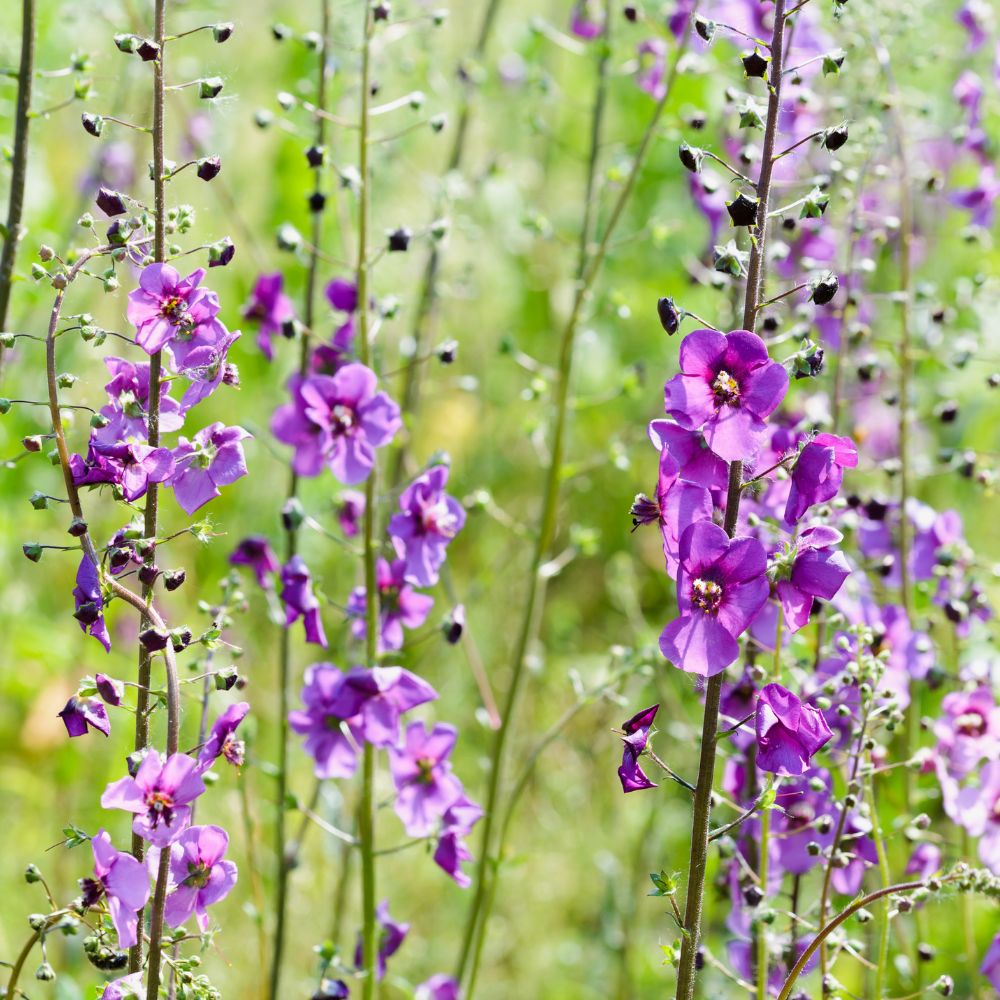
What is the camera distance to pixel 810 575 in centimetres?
214

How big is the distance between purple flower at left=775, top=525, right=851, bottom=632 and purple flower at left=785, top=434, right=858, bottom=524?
0.17 feet

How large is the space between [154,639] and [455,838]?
48.1 inches

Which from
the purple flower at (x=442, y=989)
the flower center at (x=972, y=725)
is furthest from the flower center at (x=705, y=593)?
the purple flower at (x=442, y=989)

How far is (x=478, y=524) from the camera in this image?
21.3ft

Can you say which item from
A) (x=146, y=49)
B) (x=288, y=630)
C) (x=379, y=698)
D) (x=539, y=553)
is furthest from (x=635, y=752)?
(x=539, y=553)

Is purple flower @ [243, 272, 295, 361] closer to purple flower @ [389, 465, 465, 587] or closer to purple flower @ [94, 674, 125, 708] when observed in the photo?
purple flower @ [389, 465, 465, 587]

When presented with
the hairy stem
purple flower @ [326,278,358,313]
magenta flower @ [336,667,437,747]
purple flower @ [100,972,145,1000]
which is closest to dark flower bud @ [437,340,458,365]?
purple flower @ [326,278,358,313]

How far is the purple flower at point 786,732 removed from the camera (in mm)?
2113

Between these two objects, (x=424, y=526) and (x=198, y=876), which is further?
(x=424, y=526)

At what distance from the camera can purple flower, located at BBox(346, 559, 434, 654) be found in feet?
10.2

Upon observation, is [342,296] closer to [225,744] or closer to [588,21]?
[225,744]

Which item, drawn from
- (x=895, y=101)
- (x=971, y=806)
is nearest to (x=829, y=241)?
(x=895, y=101)

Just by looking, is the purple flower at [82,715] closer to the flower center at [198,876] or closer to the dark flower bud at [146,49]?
the flower center at [198,876]

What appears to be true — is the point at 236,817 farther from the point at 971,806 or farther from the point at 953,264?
the point at 953,264
